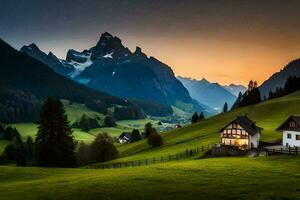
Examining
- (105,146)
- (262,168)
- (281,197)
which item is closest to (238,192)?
(281,197)

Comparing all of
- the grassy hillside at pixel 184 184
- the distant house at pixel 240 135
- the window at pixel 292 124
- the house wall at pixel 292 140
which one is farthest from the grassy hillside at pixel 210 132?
the grassy hillside at pixel 184 184

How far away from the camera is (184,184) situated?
49156 mm

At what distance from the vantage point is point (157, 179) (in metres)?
52.8

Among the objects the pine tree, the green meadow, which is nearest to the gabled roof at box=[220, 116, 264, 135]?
the green meadow

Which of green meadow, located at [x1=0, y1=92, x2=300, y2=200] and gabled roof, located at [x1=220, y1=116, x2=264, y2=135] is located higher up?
gabled roof, located at [x1=220, y1=116, x2=264, y2=135]

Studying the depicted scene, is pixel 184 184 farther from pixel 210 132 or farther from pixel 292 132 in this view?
pixel 210 132

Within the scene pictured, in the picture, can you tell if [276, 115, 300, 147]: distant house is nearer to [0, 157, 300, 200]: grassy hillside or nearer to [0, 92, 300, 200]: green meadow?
[0, 92, 300, 200]: green meadow

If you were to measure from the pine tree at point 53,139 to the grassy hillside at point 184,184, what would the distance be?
30.8 metres

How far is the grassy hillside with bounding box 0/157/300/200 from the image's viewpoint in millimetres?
43906

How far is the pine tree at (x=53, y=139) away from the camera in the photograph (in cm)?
9569

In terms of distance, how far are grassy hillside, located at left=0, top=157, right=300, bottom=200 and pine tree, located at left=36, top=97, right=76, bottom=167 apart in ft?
101

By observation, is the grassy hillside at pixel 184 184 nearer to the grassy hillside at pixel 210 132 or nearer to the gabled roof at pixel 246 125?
the gabled roof at pixel 246 125

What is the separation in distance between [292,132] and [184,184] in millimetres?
46860

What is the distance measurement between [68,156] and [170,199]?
59233mm
